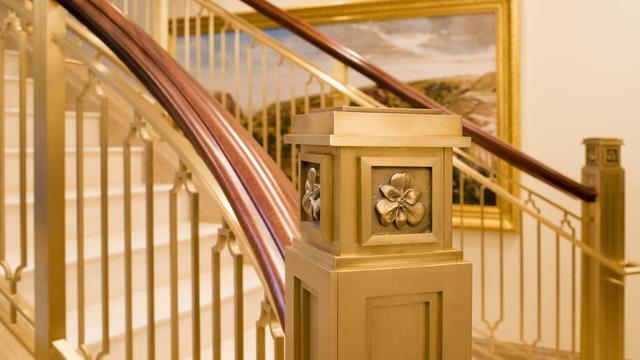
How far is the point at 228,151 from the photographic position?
47.6 inches

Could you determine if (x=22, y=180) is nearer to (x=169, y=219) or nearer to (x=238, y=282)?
(x=169, y=219)

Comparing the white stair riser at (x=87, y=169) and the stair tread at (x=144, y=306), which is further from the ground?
the white stair riser at (x=87, y=169)

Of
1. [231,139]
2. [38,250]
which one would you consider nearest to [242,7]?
[38,250]

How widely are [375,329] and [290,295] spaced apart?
0.16 m

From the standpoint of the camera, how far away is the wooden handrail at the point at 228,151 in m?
1.11

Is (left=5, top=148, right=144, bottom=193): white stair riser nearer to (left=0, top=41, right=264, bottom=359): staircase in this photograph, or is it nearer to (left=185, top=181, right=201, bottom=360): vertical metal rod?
(left=0, top=41, right=264, bottom=359): staircase

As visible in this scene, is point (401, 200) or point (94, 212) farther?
point (94, 212)

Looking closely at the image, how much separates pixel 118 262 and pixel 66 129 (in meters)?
1.19

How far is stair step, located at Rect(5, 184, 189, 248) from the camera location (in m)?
2.35

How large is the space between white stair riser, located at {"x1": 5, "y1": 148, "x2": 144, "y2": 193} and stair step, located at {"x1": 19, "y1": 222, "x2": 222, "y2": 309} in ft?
1.35

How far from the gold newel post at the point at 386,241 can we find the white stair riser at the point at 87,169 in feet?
7.30

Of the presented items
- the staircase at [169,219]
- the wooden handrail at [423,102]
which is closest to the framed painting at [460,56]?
the staircase at [169,219]

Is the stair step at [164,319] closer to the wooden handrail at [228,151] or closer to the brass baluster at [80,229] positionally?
the brass baluster at [80,229]

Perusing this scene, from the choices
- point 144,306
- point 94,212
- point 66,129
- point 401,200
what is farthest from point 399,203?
point 66,129
